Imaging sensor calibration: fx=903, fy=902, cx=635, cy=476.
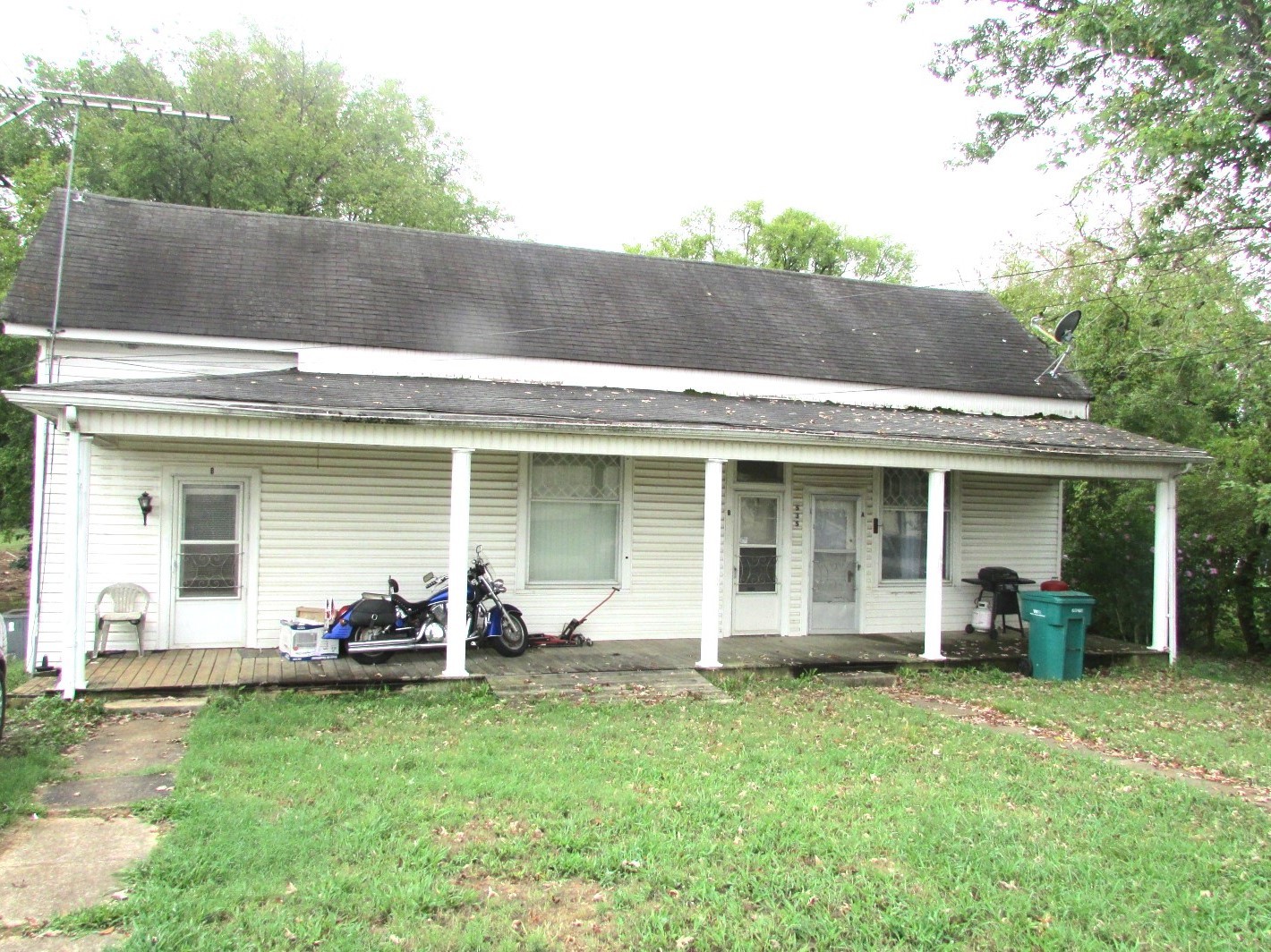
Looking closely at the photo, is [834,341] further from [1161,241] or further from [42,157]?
[42,157]

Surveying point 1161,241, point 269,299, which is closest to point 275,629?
point 269,299

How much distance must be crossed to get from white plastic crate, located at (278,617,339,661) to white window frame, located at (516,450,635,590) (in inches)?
93.0

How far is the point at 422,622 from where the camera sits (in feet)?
31.6

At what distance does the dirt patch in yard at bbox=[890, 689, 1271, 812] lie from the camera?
621cm

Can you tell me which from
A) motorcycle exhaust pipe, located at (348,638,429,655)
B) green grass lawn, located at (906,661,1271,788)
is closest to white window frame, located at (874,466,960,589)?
green grass lawn, located at (906,661,1271,788)

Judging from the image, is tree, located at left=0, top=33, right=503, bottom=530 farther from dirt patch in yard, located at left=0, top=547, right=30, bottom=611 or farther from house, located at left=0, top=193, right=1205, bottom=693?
house, located at left=0, top=193, right=1205, bottom=693

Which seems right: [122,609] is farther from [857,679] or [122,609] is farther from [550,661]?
[857,679]

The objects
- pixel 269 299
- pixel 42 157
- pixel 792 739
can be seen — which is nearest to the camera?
pixel 792 739

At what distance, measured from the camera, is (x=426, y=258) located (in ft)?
41.5

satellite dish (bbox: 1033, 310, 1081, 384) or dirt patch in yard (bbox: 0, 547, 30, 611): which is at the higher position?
satellite dish (bbox: 1033, 310, 1081, 384)

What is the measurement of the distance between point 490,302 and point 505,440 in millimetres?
3821

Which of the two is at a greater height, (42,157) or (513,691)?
(42,157)

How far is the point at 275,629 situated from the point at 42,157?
13.2m

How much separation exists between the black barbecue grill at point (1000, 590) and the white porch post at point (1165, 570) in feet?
5.02
